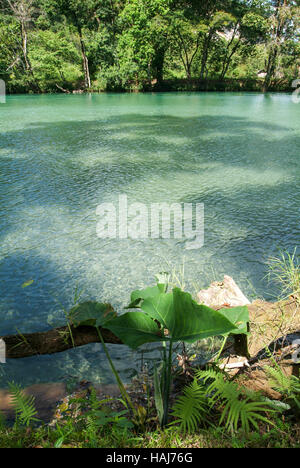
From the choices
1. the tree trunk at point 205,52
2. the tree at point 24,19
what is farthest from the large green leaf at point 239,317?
the tree trunk at point 205,52

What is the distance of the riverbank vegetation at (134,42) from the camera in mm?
21266

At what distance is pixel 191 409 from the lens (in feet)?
3.77

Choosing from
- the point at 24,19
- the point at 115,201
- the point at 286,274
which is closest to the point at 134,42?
the point at 24,19

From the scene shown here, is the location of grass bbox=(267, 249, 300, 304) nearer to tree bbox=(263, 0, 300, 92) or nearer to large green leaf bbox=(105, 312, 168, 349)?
large green leaf bbox=(105, 312, 168, 349)

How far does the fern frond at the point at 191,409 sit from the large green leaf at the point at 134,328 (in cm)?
26

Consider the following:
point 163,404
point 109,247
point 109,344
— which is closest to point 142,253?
point 109,247

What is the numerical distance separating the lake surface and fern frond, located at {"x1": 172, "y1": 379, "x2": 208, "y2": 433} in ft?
1.58

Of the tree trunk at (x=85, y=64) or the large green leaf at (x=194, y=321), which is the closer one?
the large green leaf at (x=194, y=321)

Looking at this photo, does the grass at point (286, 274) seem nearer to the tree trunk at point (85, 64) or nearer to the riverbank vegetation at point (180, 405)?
the riverbank vegetation at point (180, 405)

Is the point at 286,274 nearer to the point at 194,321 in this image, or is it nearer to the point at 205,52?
the point at 194,321

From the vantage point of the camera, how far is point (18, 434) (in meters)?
1.14

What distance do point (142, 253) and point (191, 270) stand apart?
0.48 m

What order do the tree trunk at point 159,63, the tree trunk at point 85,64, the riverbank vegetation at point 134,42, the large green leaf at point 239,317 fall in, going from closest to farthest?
the large green leaf at point 239,317
the riverbank vegetation at point 134,42
the tree trunk at point 85,64
the tree trunk at point 159,63

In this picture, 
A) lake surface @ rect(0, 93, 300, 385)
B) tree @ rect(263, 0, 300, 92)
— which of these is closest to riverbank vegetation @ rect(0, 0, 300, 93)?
tree @ rect(263, 0, 300, 92)
